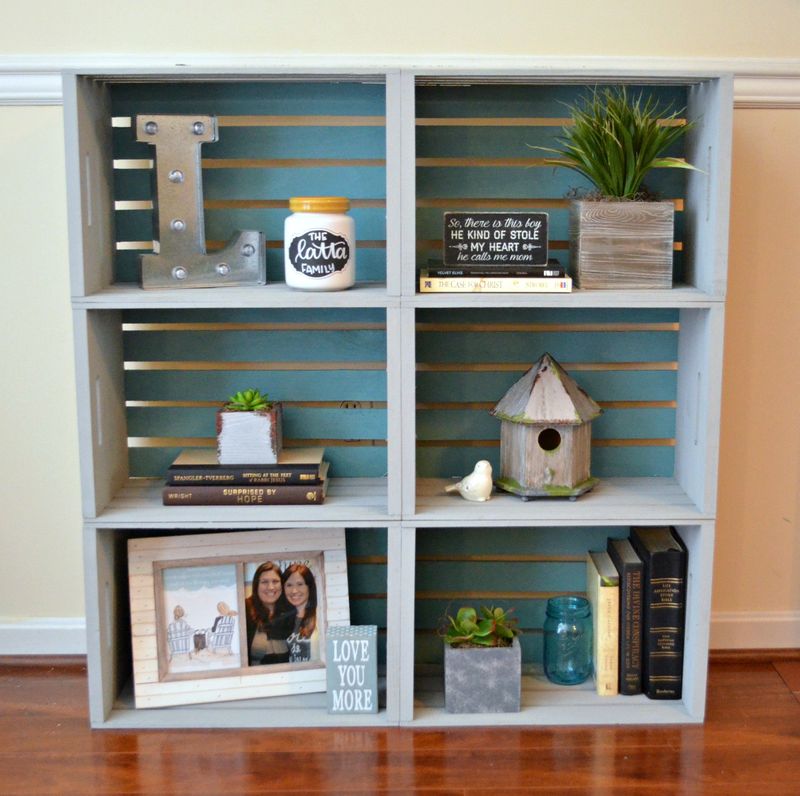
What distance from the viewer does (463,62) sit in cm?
224

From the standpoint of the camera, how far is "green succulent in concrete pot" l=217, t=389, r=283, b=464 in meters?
2.18

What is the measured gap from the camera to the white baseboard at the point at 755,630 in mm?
2482

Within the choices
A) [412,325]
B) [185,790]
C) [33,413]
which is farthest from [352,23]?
[185,790]

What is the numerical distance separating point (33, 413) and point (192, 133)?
695 millimetres

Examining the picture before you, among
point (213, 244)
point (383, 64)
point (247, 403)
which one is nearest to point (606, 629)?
point (247, 403)

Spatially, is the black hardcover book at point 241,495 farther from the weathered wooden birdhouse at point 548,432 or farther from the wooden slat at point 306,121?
the wooden slat at point 306,121

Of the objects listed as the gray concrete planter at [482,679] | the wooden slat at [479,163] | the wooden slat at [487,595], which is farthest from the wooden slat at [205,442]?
the wooden slat at [479,163]

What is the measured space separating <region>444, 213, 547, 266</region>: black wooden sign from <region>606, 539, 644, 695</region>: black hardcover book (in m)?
0.62

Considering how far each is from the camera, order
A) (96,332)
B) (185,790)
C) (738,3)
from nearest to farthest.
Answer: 1. (185,790)
2. (96,332)
3. (738,3)

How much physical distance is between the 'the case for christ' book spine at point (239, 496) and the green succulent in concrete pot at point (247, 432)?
56 mm

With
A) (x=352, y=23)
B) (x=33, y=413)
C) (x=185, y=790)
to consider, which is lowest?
(x=185, y=790)

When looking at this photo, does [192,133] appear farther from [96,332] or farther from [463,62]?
[463,62]

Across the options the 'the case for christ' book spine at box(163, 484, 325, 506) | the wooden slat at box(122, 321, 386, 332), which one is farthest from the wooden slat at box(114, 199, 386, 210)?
the 'the case for christ' book spine at box(163, 484, 325, 506)

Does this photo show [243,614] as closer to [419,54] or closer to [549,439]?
[549,439]
